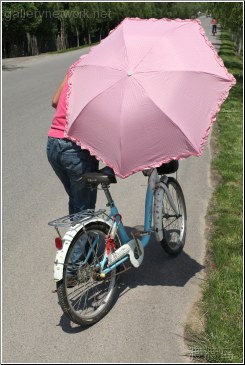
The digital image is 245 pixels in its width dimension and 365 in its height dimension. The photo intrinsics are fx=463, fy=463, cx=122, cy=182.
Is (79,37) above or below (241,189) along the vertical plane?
above

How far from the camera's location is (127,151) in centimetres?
302

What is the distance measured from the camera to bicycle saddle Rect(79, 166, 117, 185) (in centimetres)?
331

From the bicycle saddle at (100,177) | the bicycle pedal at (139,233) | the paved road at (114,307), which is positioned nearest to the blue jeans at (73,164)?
the bicycle saddle at (100,177)

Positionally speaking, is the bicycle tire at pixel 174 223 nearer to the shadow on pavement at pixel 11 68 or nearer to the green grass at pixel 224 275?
the green grass at pixel 224 275

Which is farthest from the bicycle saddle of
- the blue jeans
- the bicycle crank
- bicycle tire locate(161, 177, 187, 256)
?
bicycle tire locate(161, 177, 187, 256)

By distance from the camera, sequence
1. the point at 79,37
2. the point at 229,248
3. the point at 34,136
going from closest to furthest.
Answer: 1. the point at 229,248
2. the point at 34,136
3. the point at 79,37

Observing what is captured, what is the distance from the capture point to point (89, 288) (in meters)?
3.68

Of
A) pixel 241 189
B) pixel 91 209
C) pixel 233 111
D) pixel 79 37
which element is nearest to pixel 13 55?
pixel 79 37

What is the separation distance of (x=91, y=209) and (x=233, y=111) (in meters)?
9.37

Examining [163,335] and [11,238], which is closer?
[163,335]

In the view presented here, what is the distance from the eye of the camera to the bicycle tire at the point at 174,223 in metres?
4.30

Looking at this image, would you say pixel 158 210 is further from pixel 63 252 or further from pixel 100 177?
pixel 63 252

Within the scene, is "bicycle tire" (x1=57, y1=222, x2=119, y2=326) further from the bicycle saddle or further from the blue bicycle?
the bicycle saddle

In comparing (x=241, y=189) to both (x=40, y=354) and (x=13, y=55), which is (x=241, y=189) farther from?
(x=13, y=55)
